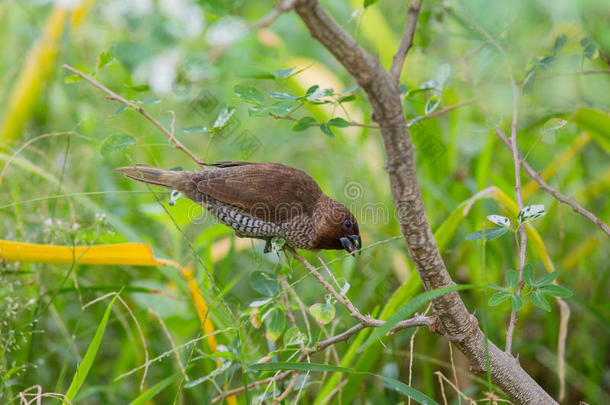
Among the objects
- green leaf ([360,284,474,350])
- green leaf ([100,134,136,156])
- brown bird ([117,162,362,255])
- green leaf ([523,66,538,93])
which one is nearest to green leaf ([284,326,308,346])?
green leaf ([360,284,474,350])

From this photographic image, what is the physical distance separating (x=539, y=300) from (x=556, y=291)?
0.18ft

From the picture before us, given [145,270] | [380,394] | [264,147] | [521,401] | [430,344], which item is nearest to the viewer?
[521,401]

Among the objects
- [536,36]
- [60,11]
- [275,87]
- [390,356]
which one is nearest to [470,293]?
[390,356]

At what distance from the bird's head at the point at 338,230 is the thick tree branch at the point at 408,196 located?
734 mm

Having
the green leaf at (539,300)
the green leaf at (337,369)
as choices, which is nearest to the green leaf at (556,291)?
the green leaf at (539,300)

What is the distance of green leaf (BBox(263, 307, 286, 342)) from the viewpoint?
6.00ft

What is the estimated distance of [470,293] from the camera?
314cm

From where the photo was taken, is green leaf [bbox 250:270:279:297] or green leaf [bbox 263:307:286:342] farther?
green leaf [bbox 250:270:279:297]

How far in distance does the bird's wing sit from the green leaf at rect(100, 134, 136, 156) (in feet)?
1.85

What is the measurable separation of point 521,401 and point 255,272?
950mm

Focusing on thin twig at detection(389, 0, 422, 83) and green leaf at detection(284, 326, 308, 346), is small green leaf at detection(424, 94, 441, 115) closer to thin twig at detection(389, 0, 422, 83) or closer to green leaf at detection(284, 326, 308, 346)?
thin twig at detection(389, 0, 422, 83)

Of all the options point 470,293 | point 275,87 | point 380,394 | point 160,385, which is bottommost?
point 380,394

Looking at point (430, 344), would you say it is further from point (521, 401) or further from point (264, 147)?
point (264, 147)

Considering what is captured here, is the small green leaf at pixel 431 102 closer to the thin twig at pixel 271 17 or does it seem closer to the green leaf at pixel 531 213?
the green leaf at pixel 531 213
